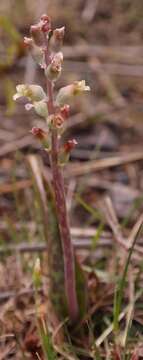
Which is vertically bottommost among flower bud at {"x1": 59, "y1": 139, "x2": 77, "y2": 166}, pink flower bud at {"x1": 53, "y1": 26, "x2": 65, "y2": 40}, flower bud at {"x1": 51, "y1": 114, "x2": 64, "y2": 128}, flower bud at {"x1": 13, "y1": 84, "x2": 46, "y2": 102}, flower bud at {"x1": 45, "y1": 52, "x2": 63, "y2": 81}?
flower bud at {"x1": 59, "y1": 139, "x2": 77, "y2": 166}

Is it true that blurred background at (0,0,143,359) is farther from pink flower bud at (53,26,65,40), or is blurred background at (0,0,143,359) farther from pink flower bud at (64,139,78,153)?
pink flower bud at (53,26,65,40)

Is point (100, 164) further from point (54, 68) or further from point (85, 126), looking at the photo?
point (54, 68)

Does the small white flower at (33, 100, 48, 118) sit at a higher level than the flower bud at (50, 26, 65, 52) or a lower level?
lower

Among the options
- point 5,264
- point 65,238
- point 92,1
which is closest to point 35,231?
point 5,264

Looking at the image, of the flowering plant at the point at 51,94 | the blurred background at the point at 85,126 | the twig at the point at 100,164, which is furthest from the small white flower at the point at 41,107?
the twig at the point at 100,164

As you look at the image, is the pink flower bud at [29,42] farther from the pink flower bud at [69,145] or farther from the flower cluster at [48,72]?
the pink flower bud at [69,145]

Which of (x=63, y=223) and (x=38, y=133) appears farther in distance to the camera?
(x=63, y=223)

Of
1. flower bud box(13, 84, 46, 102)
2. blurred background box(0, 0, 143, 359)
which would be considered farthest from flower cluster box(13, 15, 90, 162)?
blurred background box(0, 0, 143, 359)

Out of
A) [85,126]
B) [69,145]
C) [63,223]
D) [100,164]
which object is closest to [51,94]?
[69,145]
